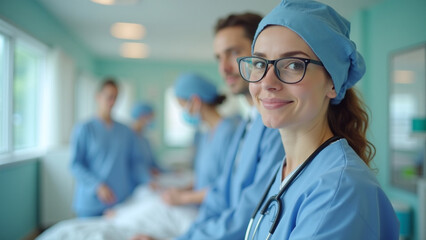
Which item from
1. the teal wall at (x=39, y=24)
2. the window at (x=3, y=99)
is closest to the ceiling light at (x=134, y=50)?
the teal wall at (x=39, y=24)

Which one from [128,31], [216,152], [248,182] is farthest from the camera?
[128,31]

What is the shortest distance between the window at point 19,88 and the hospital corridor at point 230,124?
20mm

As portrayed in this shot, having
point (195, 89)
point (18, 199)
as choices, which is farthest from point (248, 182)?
point (18, 199)

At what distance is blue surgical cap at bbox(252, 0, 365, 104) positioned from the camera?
78 centimetres

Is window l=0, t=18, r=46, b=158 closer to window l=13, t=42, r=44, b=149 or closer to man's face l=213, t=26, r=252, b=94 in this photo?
window l=13, t=42, r=44, b=149

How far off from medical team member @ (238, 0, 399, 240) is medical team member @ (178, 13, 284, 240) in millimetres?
243

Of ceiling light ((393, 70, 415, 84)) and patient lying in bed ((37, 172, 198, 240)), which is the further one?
ceiling light ((393, 70, 415, 84))

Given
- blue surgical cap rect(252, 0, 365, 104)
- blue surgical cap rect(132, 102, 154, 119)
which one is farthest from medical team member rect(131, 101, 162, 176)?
blue surgical cap rect(252, 0, 365, 104)

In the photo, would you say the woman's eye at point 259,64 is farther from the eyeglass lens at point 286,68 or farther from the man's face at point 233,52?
the man's face at point 233,52

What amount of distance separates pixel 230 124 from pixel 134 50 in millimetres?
4878

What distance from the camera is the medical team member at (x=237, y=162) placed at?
121 cm

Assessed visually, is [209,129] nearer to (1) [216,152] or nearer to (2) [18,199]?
(1) [216,152]

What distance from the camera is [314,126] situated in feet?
2.91

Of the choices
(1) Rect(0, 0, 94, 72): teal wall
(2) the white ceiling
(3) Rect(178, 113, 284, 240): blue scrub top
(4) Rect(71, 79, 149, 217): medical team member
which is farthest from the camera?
(2) the white ceiling
